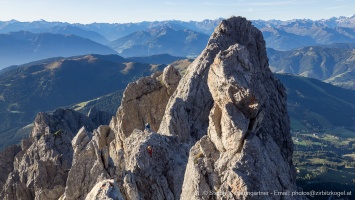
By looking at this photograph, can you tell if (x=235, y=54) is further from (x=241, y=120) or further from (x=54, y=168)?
(x=54, y=168)

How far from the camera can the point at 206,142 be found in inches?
1447

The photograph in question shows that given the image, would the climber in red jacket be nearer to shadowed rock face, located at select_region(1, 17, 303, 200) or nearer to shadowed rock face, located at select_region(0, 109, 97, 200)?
shadowed rock face, located at select_region(1, 17, 303, 200)

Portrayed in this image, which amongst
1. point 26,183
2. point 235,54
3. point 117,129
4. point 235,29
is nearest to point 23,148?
point 26,183

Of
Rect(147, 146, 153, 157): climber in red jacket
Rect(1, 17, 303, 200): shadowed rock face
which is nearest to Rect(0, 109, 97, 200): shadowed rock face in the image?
Rect(1, 17, 303, 200): shadowed rock face

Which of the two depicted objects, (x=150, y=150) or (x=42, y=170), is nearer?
(x=150, y=150)

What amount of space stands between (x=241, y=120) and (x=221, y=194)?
772cm

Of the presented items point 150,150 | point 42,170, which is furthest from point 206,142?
point 42,170

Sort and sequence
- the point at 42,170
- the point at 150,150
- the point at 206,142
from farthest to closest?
the point at 42,170 → the point at 150,150 → the point at 206,142

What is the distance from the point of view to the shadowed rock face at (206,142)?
32375 millimetres

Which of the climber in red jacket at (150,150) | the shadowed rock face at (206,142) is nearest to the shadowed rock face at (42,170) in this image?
the shadowed rock face at (206,142)

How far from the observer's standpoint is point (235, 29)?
78.4 meters

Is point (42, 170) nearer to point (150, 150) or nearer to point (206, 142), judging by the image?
point (150, 150)

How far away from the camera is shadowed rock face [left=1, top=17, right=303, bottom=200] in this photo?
32375 millimetres

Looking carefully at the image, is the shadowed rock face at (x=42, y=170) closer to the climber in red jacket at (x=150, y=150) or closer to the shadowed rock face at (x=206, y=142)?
the shadowed rock face at (x=206, y=142)
